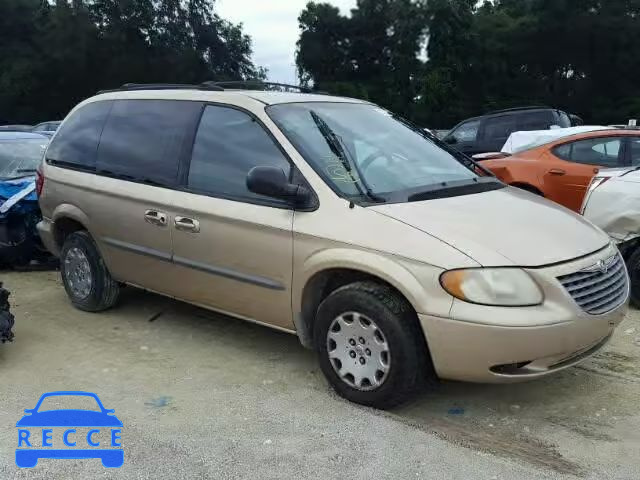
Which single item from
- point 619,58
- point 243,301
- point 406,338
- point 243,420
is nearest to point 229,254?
point 243,301

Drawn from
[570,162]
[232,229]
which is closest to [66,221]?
[232,229]

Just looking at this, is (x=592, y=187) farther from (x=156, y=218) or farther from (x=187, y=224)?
(x=156, y=218)

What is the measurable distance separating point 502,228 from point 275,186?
1.25m

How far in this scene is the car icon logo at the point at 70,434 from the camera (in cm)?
323

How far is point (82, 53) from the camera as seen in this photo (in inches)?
1565

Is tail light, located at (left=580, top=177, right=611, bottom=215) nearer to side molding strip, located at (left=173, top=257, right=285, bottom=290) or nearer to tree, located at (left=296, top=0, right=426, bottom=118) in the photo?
side molding strip, located at (left=173, top=257, right=285, bottom=290)

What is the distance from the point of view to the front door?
391 centimetres

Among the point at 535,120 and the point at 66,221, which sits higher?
the point at 535,120

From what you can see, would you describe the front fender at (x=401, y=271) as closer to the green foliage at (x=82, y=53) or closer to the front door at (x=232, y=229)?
the front door at (x=232, y=229)

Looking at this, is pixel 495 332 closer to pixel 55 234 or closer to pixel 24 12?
pixel 55 234

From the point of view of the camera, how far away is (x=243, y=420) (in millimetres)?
3582

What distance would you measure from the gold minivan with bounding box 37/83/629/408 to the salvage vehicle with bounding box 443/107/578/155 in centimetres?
905

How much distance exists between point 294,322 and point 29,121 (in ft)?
138

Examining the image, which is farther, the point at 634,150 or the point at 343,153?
the point at 634,150
